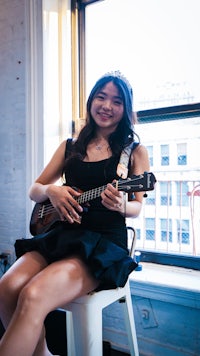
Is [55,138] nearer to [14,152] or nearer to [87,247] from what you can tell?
[14,152]

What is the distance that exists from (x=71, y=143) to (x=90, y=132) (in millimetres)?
92

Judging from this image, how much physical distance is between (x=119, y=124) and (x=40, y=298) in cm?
70

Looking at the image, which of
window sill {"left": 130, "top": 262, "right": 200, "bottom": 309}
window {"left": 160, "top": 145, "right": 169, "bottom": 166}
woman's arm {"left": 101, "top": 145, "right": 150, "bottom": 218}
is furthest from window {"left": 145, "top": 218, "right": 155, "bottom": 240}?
woman's arm {"left": 101, "top": 145, "right": 150, "bottom": 218}

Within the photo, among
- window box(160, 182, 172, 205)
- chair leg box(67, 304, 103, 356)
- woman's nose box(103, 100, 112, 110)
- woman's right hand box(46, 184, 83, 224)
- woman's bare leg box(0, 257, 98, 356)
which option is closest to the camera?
woman's bare leg box(0, 257, 98, 356)

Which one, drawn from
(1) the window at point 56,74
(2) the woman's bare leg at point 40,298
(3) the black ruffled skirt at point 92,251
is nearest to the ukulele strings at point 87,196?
(3) the black ruffled skirt at point 92,251

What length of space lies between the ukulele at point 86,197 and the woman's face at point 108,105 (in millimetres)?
317

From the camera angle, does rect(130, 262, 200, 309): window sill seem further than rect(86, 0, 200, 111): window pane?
No

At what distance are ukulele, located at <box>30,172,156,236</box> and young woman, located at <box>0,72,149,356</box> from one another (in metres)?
0.02

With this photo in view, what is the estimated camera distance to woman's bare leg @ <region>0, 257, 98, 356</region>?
2.23 feet

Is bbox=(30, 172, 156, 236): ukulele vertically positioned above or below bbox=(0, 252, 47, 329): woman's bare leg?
above

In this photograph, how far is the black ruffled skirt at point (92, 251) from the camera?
2.69 ft

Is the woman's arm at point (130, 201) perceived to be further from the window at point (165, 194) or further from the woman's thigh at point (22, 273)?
the window at point (165, 194)

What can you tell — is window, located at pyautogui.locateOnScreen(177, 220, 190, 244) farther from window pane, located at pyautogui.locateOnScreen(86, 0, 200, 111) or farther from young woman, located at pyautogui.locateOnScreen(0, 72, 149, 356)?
window pane, located at pyautogui.locateOnScreen(86, 0, 200, 111)

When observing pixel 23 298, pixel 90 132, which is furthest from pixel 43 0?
pixel 23 298
